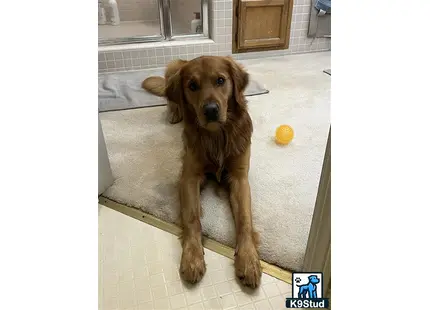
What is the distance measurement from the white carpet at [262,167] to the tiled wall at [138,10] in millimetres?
1940

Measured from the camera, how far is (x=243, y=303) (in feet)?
3.25

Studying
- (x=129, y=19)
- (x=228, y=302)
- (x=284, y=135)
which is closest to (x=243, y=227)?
(x=228, y=302)

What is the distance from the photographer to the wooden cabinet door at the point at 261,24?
A: 3.13 metres

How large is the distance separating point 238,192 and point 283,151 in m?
0.55

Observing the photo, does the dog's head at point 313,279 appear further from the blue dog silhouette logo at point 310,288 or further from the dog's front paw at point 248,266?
the dog's front paw at point 248,266

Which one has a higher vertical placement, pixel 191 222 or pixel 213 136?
pixel 213 136

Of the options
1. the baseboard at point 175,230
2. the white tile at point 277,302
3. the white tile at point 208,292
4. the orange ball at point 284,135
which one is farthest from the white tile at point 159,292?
the orange ball at point 284,135

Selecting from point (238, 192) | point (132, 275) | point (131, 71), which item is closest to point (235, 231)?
point (238, 192)

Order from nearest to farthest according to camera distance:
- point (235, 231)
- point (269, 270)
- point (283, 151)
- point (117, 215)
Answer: point (269, 270)
point (235, 231)
point (117, 215)
point (283, 151)

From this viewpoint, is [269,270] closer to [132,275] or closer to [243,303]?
[243,303]

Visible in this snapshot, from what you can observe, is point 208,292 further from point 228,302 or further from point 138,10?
point 138,10

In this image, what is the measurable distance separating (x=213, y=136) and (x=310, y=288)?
732 millimetres

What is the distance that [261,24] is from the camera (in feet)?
10.6

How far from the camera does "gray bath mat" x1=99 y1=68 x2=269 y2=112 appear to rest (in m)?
2.39
